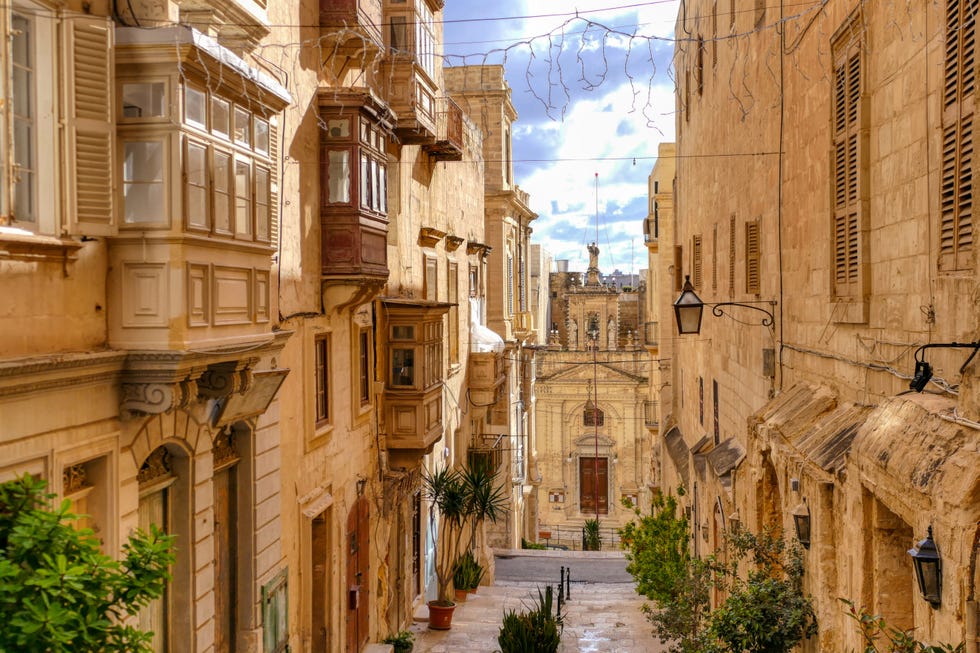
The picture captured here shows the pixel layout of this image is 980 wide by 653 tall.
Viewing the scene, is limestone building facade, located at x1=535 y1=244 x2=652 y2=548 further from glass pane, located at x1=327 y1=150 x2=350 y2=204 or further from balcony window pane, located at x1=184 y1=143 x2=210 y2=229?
balcony window pane, located at x1=184 y1=143 x2=210 y2=229

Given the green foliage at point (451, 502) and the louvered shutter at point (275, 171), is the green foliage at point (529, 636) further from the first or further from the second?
the louvered shutter at point (275, 171)

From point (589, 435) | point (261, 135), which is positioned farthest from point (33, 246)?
point (589, 435)

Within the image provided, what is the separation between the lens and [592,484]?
4781 cm

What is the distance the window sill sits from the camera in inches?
206

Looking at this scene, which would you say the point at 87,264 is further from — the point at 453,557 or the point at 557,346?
the point at 557,346

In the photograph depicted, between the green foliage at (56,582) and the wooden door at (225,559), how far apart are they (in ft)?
13.6

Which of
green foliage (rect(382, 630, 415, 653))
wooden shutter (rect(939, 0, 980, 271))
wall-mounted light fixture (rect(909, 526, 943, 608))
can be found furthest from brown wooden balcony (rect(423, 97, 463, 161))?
wall-mounted light fixture (rect(909, 526, 943, 608))

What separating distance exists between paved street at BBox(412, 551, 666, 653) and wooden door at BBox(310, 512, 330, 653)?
3992 mm

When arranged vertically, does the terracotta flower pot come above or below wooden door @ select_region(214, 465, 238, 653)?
below

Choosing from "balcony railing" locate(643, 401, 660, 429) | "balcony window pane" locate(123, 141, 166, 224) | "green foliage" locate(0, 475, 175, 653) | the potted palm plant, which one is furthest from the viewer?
"balcony railing" locate(643, 401, 660, 429)

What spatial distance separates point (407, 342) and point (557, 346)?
33.0 m

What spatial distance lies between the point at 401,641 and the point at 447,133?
10.0 metres

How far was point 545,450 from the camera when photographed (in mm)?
47531

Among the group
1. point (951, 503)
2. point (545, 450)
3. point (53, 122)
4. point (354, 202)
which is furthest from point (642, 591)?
point (545, 450)
